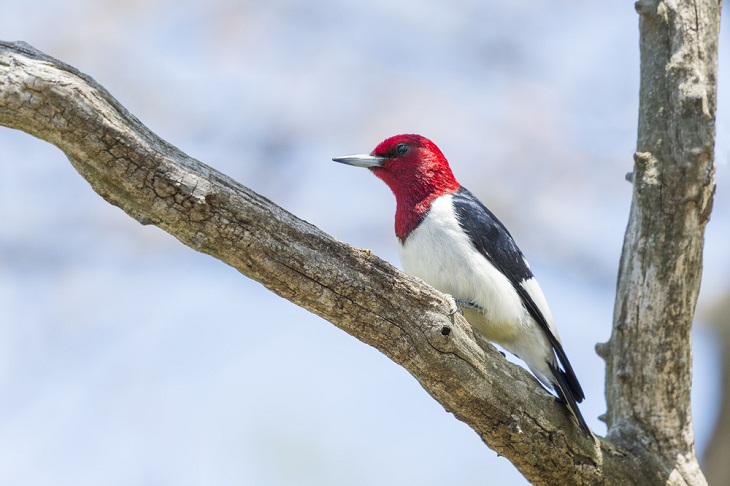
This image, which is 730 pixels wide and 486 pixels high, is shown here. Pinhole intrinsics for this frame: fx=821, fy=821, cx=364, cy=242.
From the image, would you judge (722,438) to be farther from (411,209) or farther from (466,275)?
(411,209)

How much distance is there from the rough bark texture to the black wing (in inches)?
10.9

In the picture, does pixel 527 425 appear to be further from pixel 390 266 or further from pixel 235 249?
pixel 235 249

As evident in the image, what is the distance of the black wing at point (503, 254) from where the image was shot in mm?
3885

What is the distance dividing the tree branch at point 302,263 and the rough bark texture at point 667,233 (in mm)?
337

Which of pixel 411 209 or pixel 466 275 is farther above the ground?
pixel 411 209

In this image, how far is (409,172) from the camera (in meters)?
4.60

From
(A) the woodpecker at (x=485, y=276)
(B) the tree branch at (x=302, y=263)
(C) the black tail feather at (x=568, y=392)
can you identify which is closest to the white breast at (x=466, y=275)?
(A) the woodpecker at (x=485, y=276)

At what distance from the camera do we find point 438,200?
171 inches

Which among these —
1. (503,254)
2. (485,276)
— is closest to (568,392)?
(485,276)

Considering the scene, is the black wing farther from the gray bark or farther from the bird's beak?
the gray bark

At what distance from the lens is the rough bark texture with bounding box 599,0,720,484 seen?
371 centimetres

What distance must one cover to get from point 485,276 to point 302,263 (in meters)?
1.28

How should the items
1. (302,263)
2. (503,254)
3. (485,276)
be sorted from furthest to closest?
(503,254), (485,276), (302,263)

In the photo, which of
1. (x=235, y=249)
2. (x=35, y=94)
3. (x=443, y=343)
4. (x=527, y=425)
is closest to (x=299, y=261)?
(x=235, y=249)
